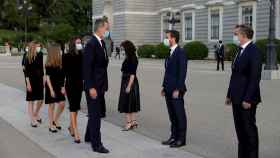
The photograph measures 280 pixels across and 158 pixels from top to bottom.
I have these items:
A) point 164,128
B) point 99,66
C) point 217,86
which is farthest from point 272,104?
point 99,66

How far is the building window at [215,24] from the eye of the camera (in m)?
53.0

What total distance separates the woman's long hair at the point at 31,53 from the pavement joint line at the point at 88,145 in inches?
57.4

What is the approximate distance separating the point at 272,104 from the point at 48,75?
24.0ft

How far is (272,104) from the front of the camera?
52.3 feet

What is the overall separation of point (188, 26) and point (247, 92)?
50965 mm

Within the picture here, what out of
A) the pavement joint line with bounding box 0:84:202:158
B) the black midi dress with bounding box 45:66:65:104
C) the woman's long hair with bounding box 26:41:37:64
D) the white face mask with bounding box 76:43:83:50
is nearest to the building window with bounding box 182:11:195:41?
the pavement joint line with bounding box 0:84:202:158

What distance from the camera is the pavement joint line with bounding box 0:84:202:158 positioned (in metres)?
9.21

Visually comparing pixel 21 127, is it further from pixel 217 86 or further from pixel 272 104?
pixel 217 86

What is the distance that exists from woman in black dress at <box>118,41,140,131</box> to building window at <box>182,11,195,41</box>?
45.9 meters

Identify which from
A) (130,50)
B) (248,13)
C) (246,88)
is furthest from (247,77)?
(248,13)

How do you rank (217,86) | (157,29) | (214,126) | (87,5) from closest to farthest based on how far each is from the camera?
1. (214,126)
2. (217,86)
3. (157,29)
4. (87,5)

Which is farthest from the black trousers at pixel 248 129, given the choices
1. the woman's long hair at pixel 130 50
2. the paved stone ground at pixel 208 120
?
the woman's long hair at pixel 130 50

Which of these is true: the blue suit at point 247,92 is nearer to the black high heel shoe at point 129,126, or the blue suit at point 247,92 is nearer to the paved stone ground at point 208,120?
the paved stone ground at point 208,120

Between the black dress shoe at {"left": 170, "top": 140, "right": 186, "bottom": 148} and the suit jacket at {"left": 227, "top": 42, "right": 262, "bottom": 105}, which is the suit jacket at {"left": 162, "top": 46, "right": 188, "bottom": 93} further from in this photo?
the suit jacket at {"left": 227, "top": 42, "right": 262, "bottom": 105}
